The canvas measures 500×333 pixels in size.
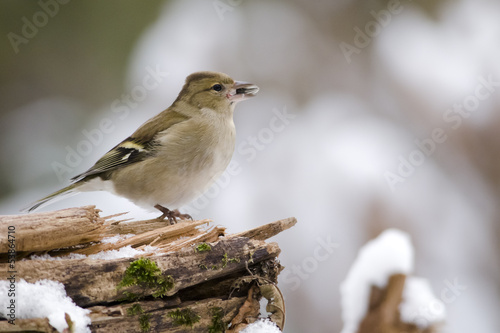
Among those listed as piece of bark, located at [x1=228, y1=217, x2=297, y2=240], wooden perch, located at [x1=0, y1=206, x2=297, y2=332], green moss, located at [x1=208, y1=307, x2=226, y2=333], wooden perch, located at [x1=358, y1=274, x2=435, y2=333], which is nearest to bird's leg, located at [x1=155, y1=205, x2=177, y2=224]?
wooden perch, located at [x1=0, y1=206, x2=297, y2=332]

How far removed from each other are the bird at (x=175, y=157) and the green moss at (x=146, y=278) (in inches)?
40.4

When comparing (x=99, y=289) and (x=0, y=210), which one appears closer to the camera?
(x=99, y=289)

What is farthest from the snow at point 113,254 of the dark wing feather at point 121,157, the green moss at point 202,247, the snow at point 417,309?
the snow at point 417,309

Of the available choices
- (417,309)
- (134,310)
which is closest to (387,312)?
(417,309)

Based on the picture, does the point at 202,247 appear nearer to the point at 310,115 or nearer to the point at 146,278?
the point at 146,278

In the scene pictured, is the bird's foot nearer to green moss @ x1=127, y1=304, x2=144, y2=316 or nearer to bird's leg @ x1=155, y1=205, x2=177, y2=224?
bird's leg @ x1=155, y1=205, x2=177, y2=224

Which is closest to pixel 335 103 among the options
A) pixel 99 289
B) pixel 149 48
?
pixel 149 48

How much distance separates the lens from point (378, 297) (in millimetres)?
2441

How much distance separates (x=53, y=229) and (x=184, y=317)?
2.16 ft

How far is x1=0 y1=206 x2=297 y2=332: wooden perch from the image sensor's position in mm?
1948

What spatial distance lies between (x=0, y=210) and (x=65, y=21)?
1.72 m

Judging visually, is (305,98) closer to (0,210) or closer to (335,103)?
(335,103)

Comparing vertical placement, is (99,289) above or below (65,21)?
below

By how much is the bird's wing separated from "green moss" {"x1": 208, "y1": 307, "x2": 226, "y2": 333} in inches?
52.3
